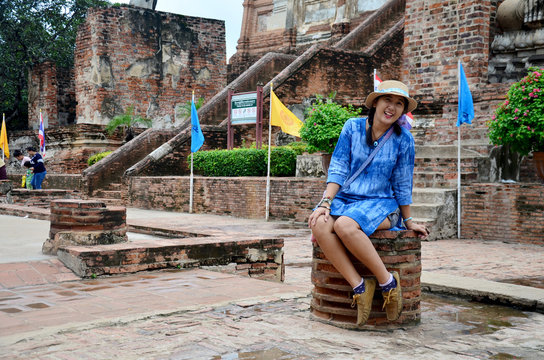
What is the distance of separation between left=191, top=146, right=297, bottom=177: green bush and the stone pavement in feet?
26.4

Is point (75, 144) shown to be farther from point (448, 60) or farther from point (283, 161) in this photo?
point (448, 60)

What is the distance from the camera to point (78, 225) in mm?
5977

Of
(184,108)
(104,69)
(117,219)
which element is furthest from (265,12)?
(117,219)

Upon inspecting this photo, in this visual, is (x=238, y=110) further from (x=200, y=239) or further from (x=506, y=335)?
(x=506, y=335)

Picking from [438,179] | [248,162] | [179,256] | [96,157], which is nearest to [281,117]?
[248,162]

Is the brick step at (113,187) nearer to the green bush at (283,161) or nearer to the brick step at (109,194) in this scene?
the brick step at (109,194)

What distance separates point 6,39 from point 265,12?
1018 cm

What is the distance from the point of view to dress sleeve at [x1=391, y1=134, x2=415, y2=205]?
389 cm

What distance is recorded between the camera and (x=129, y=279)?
4926 millimetres

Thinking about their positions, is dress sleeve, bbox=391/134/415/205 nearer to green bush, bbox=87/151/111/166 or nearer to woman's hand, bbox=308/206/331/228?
woman's hand, bbox=308/206/331/228

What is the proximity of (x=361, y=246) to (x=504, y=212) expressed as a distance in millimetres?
6352

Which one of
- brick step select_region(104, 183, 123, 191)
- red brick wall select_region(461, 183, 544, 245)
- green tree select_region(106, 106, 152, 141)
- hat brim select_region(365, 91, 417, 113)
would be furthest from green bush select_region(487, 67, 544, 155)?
green tree select_region(106, 106, 152, 141)

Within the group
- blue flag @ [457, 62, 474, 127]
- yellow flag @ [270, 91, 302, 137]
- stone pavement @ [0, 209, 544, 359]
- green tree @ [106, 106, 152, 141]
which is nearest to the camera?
stone pavement @ [0, 209, 544, 359]

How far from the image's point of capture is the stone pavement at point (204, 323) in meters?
3.13
